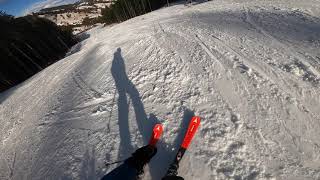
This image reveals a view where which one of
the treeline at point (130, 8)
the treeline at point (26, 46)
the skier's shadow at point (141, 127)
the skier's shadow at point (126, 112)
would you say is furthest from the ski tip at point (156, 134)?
the treeline at point (130, 8)

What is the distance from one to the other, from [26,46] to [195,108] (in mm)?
22373

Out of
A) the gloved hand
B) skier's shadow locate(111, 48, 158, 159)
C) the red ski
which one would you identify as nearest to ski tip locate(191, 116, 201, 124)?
the red ski

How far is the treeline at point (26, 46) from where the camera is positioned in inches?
866

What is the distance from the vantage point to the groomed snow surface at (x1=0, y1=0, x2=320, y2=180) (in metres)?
5.46

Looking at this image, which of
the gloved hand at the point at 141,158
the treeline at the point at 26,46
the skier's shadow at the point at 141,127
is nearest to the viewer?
the gloved hand at the point at 141,158

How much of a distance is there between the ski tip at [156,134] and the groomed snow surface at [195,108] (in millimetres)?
163

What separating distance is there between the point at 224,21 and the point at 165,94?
7.10m

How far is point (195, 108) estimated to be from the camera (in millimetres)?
7000

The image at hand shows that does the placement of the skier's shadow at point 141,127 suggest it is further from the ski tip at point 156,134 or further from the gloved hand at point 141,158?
the gloved hand at point 141,158

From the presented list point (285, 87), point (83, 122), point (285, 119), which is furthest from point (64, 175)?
point (285, 87)

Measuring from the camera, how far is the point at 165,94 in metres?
7.99

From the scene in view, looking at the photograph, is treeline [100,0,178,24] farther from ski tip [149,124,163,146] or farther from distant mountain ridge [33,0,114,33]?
ski tip [149,124,163,146]

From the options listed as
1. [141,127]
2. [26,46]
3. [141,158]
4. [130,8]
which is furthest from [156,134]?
[130,8]

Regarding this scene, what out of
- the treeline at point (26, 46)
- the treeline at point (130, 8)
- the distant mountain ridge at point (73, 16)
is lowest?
the distant mountain ridge at point (73, 16)
